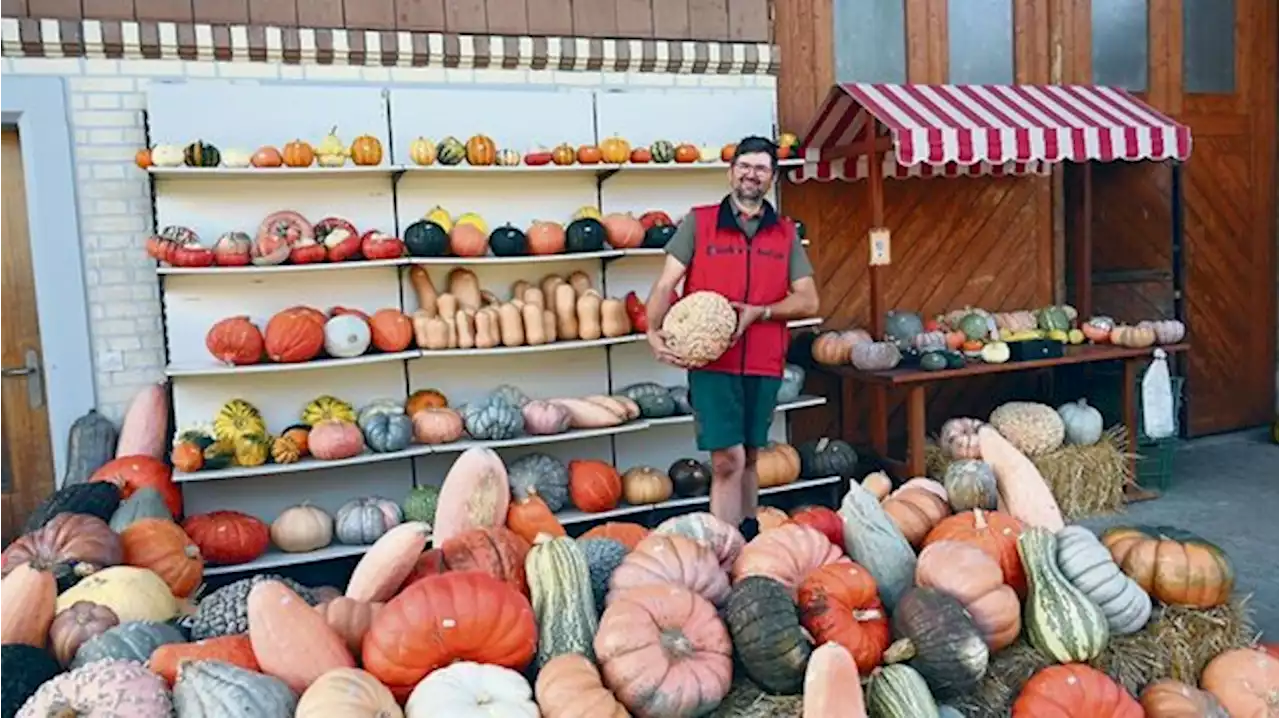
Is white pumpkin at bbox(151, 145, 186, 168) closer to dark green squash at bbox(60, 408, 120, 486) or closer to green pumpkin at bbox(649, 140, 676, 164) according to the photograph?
dark green squash at bbox(60, 408, 120, 486)

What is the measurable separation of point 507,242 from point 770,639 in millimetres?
3469

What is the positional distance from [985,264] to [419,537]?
18.3 feet

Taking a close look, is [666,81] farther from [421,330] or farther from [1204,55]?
[1204,55]

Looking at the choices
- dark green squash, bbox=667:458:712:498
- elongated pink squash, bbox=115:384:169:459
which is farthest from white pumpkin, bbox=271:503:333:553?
dark green squash, bbox=667:458:712:498

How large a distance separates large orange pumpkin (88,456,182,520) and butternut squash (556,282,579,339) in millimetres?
2000

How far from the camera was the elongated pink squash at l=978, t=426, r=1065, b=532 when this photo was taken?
2.86m

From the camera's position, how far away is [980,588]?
242cm

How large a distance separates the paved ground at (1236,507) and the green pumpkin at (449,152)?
3950 mm

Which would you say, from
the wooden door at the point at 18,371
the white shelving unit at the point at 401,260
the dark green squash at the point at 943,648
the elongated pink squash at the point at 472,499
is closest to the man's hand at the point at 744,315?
the elongated pink squash at the point at 472,499

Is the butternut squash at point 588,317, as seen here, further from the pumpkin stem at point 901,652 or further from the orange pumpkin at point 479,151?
the pumpkin stem at point 901,652

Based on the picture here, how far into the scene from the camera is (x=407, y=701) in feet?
6.91

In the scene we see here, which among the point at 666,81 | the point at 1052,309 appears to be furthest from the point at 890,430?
the point at 666,81

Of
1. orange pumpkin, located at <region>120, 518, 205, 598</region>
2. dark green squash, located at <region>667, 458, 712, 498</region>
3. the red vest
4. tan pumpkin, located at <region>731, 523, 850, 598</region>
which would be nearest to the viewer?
tan pumpkin, located at <region>731, 523, 850, 598</region>

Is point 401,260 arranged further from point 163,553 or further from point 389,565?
point 389,565
